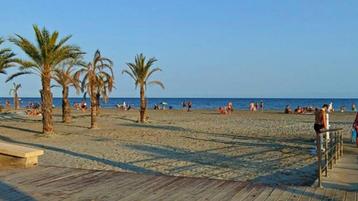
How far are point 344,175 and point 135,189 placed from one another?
170 inches

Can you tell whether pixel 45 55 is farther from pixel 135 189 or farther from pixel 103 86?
pixel 135 189

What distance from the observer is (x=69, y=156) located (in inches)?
572

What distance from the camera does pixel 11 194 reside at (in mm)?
7262

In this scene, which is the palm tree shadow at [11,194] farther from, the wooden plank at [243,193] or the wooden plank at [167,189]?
the wooden plank at [243,193]

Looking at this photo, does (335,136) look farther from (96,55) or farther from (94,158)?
(96,55)

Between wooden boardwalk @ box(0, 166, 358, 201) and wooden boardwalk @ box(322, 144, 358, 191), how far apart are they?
19.9 inches

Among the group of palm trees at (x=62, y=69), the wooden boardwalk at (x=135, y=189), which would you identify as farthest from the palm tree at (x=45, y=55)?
the wooden boardwalk at (x=135, y=189)

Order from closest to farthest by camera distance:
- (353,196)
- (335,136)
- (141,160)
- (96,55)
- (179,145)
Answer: (353,196) → (335,136) → (141,160) → (179,145) → (96,55)

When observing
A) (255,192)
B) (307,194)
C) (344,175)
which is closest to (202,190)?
(255,192)

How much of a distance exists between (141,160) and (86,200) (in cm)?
657

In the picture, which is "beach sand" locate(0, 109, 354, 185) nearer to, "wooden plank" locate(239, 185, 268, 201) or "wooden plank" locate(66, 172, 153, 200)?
"wooden plank" locate(239, 185, 268, 201)

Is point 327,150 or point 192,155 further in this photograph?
point 192,155

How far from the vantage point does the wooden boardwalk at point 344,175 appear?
7.88 meters

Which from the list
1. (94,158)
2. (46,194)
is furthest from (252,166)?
(46,194)
